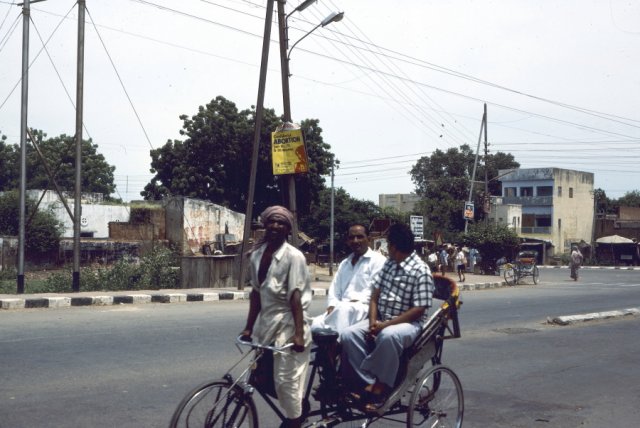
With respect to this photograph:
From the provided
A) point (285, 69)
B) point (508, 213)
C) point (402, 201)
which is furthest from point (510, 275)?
point (402, 201)

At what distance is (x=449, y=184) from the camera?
76.8m

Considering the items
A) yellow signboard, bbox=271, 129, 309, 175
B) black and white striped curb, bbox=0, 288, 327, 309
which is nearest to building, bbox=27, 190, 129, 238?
black and white striped curb, bbox=0, 288, 327, 309

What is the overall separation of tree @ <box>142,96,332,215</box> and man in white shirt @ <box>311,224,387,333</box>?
38858 millimetres

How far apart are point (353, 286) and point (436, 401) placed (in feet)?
3.67

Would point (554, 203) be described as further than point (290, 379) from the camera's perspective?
Yes

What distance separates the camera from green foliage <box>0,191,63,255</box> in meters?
33.3

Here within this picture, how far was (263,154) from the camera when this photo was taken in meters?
45.6

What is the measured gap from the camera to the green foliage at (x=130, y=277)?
2023cm

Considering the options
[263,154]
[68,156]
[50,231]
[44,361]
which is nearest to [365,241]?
[44,361]

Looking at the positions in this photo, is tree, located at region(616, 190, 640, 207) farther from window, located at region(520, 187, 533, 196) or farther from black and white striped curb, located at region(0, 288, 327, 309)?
black and white striped curb, located at region(0, 288, 327, 309)

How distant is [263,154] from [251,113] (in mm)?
3476

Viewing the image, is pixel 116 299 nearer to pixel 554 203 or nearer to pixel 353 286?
pixel 353 286

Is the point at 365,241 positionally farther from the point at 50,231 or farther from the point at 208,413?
the point at 50,231

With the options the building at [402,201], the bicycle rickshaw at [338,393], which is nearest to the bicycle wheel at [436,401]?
A: the bicycle rickshaw at [338,393]
